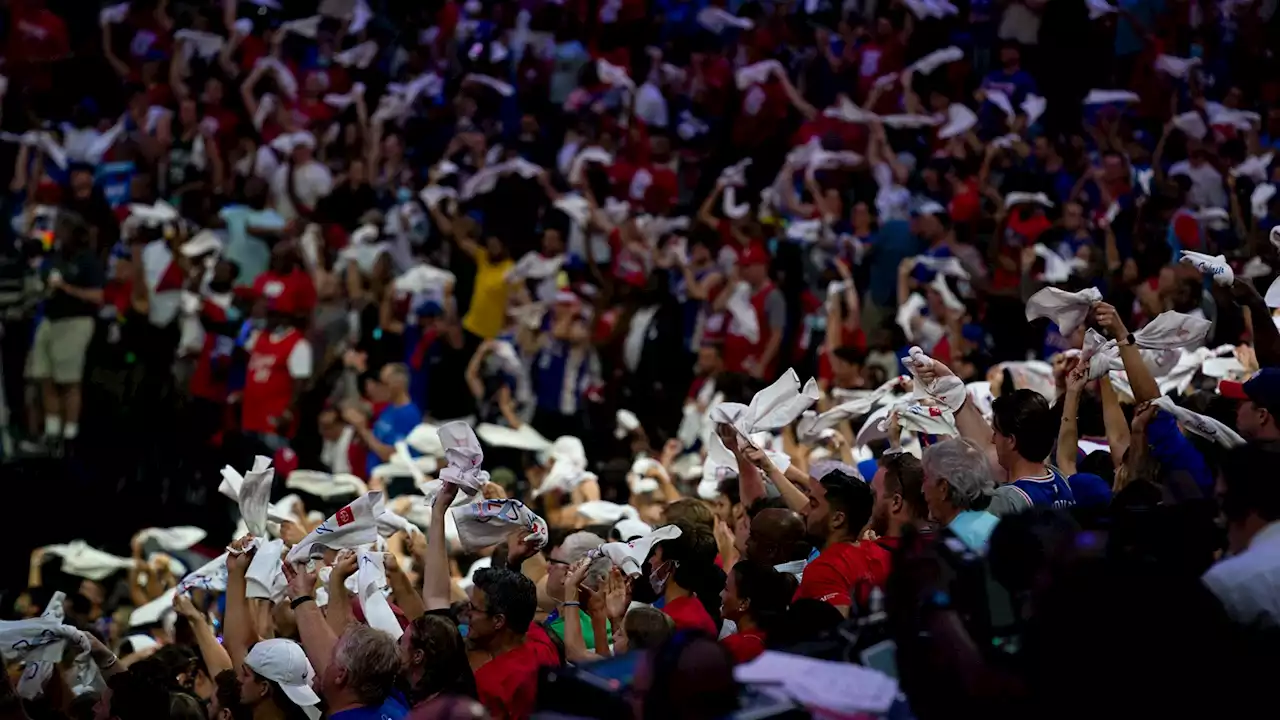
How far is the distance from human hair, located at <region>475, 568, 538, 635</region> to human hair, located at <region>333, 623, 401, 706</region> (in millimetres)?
375

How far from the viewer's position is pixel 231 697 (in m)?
5.97

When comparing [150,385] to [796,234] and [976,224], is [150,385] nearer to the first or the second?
[796,234]

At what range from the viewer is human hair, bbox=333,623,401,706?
5027mm

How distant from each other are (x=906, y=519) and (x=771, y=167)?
10695 millimetres

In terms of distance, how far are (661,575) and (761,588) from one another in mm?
676

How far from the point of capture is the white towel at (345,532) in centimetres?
607

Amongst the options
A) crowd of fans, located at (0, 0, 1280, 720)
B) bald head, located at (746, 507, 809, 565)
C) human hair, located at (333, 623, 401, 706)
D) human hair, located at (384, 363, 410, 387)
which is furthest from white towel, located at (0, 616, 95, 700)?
human hair, located at (384, 363, 410, 387)

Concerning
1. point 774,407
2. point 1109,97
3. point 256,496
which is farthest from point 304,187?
point 774,407

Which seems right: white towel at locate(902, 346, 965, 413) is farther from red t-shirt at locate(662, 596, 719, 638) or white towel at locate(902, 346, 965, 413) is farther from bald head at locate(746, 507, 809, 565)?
red t-shirt at locate(662, 596, 719, 638)

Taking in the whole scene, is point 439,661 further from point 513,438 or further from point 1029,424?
point 513,438

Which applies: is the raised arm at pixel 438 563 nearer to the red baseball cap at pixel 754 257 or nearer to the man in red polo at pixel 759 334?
the man in red polo at pixel 759 334

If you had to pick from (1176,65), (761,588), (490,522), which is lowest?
(1176,65)

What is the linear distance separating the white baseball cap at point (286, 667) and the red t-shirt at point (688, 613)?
119 centimetres

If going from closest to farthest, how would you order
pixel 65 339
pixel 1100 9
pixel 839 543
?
pixel 839 543 < pixel 65 339 < pixel 1100 9
